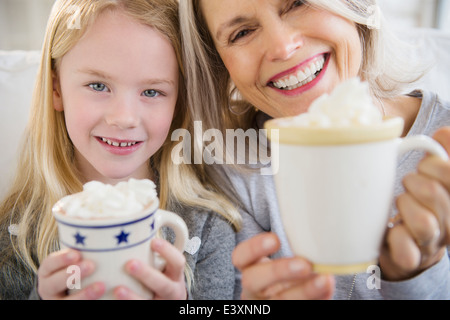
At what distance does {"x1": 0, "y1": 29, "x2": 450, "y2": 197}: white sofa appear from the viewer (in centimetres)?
113

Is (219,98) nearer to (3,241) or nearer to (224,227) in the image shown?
(224,227)

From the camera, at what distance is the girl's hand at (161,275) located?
0.54m

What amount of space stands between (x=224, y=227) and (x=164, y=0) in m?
0.53

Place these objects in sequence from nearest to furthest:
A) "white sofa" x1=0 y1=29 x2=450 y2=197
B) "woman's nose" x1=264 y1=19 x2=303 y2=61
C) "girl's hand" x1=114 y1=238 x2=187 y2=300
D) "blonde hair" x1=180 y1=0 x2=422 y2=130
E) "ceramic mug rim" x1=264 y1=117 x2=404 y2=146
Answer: "ceramic mug rim" x1=264 y1=117 x2=404 y2=146
"girl's hand" x1=114 y1=238 x2=187 y2=300
"woman's nose" x1=264 y1=19 x2=303 y2=61
"blonde hair" x1=180 y1=0 x2=422 y2=130
"white sofa" x1=0 y1=29 x2=450 y2=197

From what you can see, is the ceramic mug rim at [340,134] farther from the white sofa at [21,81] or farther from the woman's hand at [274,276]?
the white sofa at [21,81]

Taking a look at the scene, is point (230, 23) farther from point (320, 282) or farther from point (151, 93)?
point (320, 282)

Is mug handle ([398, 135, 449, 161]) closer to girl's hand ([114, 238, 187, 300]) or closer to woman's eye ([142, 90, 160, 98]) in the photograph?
girl's hand ([114, 238, 187, 300])

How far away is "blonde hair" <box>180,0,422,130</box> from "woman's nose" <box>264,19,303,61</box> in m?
0.07

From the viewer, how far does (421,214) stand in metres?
0.50

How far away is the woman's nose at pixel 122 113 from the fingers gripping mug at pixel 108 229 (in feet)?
0.89

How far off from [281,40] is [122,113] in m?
0.34

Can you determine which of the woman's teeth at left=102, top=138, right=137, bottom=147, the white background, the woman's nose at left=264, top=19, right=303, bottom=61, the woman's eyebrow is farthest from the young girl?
the white background

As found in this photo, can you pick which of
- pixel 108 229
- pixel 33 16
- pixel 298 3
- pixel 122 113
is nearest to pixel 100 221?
pixel 108 229

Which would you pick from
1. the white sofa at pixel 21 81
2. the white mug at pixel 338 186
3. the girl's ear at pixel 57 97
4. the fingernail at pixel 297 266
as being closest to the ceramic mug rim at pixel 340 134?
the white mug at pixel 338 186
